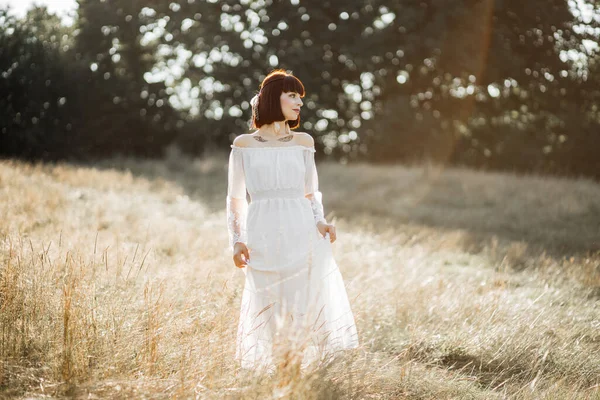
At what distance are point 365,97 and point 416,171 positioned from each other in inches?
258

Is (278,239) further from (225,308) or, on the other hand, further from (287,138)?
(225,308)

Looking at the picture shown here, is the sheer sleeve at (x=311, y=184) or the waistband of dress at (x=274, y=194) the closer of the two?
the waistband of dress at (x=274, y=194)

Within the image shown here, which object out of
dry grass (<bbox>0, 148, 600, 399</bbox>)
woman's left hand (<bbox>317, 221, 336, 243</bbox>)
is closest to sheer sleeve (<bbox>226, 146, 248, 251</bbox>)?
woman's left hand (<bbox>317, 221, 336, 243</bbox>)

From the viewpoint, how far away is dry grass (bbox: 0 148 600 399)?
3.13m

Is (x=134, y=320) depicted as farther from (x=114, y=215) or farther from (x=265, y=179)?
(x=114, y=215)

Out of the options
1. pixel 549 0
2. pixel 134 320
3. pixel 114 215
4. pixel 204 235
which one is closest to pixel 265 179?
pixel 134 320

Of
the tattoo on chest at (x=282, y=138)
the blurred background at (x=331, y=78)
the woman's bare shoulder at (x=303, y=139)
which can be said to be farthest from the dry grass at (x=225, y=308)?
the blurred background at (x=331, y=78)

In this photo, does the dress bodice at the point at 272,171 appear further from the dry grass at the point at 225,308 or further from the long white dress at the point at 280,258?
the dry grass at the point at 225,308

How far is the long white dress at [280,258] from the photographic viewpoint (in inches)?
133

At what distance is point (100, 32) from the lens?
19.0 metres

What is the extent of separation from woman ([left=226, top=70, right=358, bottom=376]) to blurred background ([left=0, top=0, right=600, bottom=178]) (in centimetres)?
1426

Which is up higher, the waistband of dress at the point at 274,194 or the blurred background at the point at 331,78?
the blurred background at the point at 331,78

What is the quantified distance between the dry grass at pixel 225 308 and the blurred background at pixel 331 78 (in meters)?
8.20

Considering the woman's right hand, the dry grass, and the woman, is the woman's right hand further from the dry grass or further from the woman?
the dry grass
